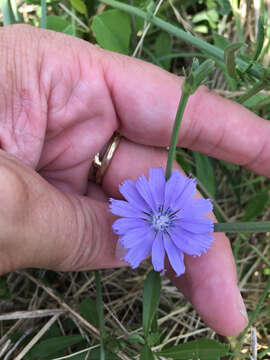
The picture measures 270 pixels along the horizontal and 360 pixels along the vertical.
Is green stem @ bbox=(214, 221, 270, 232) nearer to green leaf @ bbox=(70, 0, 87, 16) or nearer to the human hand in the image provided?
the human hand

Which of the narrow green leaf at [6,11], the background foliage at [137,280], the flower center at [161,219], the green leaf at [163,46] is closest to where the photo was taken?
the flower center at [161,219]

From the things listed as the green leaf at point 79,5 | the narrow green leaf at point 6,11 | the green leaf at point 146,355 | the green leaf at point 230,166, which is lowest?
the green leaf at point 146,355

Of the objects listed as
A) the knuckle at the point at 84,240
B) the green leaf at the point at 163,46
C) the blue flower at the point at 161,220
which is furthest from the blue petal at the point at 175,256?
the green leaf at the point at 163,46

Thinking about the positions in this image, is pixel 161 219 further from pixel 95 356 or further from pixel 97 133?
pixel 95 356

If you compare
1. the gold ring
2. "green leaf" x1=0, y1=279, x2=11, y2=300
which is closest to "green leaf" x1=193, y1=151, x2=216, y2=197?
the gold ring

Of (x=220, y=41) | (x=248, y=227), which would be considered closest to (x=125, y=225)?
(x=248, y=227)

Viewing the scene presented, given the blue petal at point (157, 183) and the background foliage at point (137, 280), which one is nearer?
the blue petal at point (157, 183)

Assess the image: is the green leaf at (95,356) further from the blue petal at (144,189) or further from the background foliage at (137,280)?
the blue petal at (144,189)

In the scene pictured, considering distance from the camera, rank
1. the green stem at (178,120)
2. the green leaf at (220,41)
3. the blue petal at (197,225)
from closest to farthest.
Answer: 1. the green stem at (178,120)
2. the blue petal at (197,225)
3. the green leaf at (220,41)
